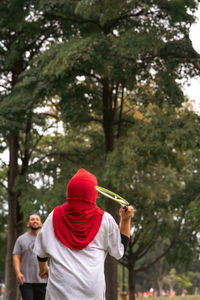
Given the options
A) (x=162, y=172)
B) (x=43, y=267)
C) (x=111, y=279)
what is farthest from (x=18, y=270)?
(x=162, y=172)

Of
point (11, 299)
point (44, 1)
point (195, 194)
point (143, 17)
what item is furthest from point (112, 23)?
point (11, 299)

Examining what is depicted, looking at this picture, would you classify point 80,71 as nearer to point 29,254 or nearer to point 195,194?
point 195,194

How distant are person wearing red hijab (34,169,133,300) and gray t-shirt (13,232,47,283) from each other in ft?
12.7

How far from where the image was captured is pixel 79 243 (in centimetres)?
362

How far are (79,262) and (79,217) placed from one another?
0.93ft

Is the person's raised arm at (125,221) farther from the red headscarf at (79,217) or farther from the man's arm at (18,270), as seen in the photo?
the man's arm at (18,270)

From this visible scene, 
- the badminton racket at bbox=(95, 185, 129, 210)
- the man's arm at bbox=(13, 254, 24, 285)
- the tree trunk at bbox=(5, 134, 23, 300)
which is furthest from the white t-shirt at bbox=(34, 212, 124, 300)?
the tree trunk at bbox=(5, 134, 23, 300)

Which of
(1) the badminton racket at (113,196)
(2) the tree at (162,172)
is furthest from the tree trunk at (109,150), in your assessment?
(1) the badminton racket at (113,196)

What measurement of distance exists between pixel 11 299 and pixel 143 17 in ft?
34.2

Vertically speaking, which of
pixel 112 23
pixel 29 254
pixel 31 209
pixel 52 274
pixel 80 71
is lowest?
pixel 52 274

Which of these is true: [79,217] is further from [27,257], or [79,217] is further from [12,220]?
[12,220]

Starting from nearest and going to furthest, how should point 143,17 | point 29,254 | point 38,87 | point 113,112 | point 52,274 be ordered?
point 52,274
point 29,254
point 38,87
point 143,17
point 113,112

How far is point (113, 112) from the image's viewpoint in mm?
19031

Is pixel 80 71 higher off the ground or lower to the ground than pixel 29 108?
higher
